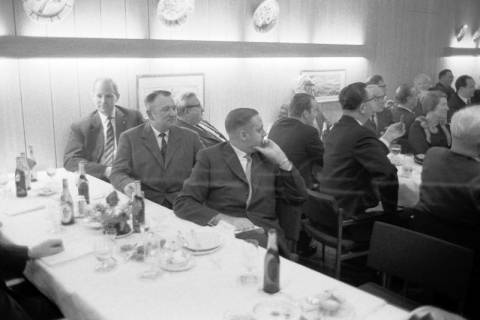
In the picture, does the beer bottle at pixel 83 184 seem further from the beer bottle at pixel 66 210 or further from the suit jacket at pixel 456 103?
the suit jacket at pixel 456 103

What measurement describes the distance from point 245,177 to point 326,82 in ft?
14.9

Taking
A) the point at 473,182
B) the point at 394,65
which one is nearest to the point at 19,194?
the point at 473,182

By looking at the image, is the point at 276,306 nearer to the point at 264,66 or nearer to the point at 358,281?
the point at 358,281

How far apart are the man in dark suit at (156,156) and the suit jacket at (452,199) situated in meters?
1.76

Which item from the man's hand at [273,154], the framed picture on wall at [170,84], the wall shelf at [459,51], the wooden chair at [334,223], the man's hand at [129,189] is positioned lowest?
the wooden chair at [334,223]

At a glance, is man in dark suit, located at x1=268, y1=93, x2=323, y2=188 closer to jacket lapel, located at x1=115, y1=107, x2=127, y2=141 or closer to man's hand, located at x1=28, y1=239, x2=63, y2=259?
jacket lapel, located at x1=115, y1=107, x2=127, y2=141

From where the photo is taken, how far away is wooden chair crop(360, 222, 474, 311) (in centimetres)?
202

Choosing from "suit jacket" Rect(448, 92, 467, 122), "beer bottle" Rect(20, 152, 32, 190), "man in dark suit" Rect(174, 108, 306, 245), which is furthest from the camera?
"suit jacket" Rect(448, 92, 467, 122)

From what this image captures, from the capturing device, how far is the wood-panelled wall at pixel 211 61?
4.29 metres

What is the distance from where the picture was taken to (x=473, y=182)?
260cm

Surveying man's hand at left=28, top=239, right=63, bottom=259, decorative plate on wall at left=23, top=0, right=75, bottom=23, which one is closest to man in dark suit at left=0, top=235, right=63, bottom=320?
man's hand at left=28, top=239, right=63, bottom=259

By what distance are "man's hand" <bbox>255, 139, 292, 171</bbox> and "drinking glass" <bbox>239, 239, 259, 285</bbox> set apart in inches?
33.5

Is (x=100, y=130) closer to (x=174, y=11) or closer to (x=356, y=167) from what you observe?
(x=174, y=11)

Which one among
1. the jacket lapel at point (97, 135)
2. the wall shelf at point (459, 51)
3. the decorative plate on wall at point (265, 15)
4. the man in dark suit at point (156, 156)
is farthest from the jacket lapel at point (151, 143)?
the wall shelf at point (459, 51)
